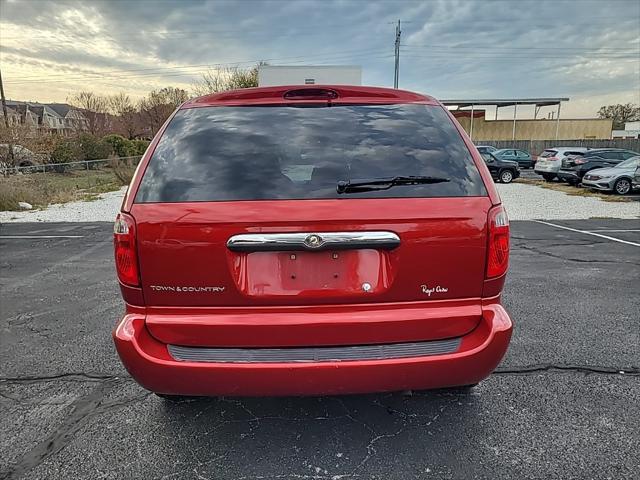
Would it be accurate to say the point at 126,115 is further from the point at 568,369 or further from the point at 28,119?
the point at 568,369

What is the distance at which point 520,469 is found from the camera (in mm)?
2205

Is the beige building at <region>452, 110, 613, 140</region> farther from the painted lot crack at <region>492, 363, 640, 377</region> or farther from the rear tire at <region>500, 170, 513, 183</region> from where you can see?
the painted lot crack at <region>492, 363, 640, 377</region>

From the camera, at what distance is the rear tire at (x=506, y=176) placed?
22.2 m

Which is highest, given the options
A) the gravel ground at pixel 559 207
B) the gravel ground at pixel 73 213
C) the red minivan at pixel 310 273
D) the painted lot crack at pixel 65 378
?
the red minivan at pixel 310 273

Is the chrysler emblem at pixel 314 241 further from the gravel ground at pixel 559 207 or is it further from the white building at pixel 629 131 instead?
the white building at pixel 629 131

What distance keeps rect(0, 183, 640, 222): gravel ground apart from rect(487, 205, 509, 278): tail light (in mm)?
9960

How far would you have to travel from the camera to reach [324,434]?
8.16 feet

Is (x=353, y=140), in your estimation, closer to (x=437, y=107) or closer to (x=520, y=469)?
(x=437, y=107)

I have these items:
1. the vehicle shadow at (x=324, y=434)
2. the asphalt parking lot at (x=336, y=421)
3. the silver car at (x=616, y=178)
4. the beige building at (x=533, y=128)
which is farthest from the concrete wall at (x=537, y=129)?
the vehicle shadow at (x=324, y=434)

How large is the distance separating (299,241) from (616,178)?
691 inches

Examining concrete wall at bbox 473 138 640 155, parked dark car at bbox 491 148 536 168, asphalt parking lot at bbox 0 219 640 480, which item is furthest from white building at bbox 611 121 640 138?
asphalt parking lot at bbox 0 219 640 480

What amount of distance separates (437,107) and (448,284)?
103 cm

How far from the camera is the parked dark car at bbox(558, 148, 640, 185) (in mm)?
18781

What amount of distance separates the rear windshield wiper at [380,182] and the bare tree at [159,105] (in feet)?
151
